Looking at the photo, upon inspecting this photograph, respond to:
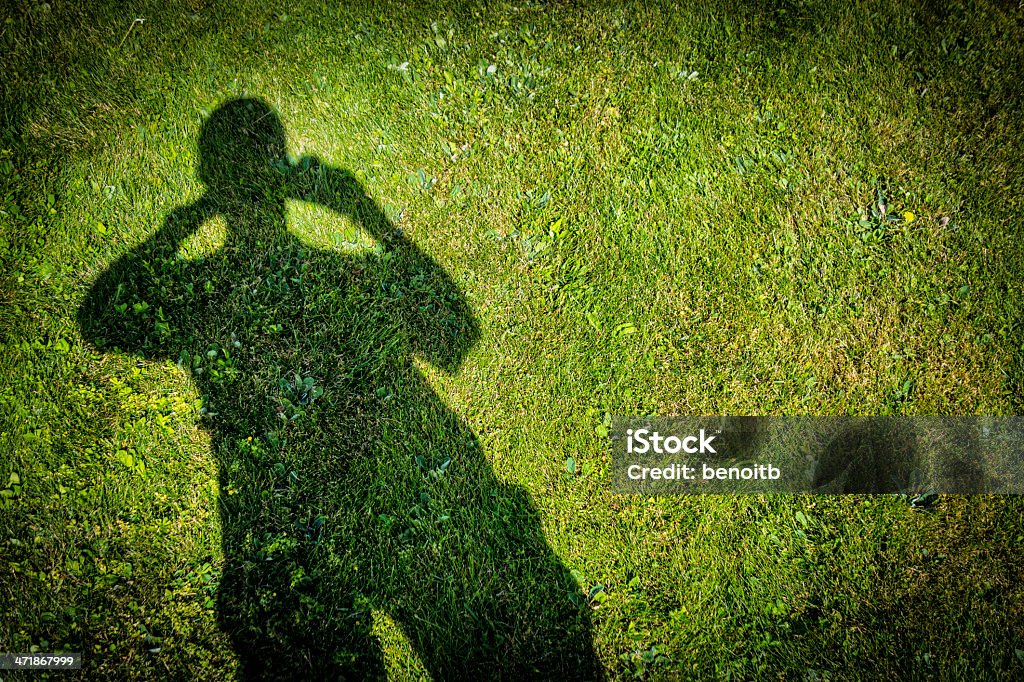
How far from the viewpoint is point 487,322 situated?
154 inches

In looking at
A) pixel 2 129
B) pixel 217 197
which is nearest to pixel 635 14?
pixel 217 197

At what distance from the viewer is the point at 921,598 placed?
3334 millimetres

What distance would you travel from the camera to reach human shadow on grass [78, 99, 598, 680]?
3256 mm

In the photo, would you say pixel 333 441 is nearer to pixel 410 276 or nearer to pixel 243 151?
pixel 410 276

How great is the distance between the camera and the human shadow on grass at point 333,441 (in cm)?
326

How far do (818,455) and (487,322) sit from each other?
247cm

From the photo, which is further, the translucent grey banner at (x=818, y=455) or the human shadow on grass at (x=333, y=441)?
the translucent grey banner at (x=818, y=455)

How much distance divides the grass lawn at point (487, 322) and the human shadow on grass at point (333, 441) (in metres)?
0.02

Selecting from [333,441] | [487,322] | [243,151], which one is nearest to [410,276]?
[487,322]

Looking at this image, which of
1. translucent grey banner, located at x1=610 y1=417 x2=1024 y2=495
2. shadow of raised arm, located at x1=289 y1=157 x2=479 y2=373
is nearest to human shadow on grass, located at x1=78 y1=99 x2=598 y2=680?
shadow of raised arm, located at x1=289 y1=157 x2=479 y2=373

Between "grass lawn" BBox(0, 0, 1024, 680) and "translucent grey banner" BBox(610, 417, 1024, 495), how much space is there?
11cm

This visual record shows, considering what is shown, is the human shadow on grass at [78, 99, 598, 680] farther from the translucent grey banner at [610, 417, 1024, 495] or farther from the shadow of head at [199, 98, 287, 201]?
the translucent grey banner at [610, 417, 1024, 495]

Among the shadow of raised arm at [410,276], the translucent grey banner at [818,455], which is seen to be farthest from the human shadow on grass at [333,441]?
the translucent grey banner at [818,455]

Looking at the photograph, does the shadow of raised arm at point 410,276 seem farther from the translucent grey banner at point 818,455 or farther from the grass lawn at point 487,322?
the translucent grey banner at point 818,455
